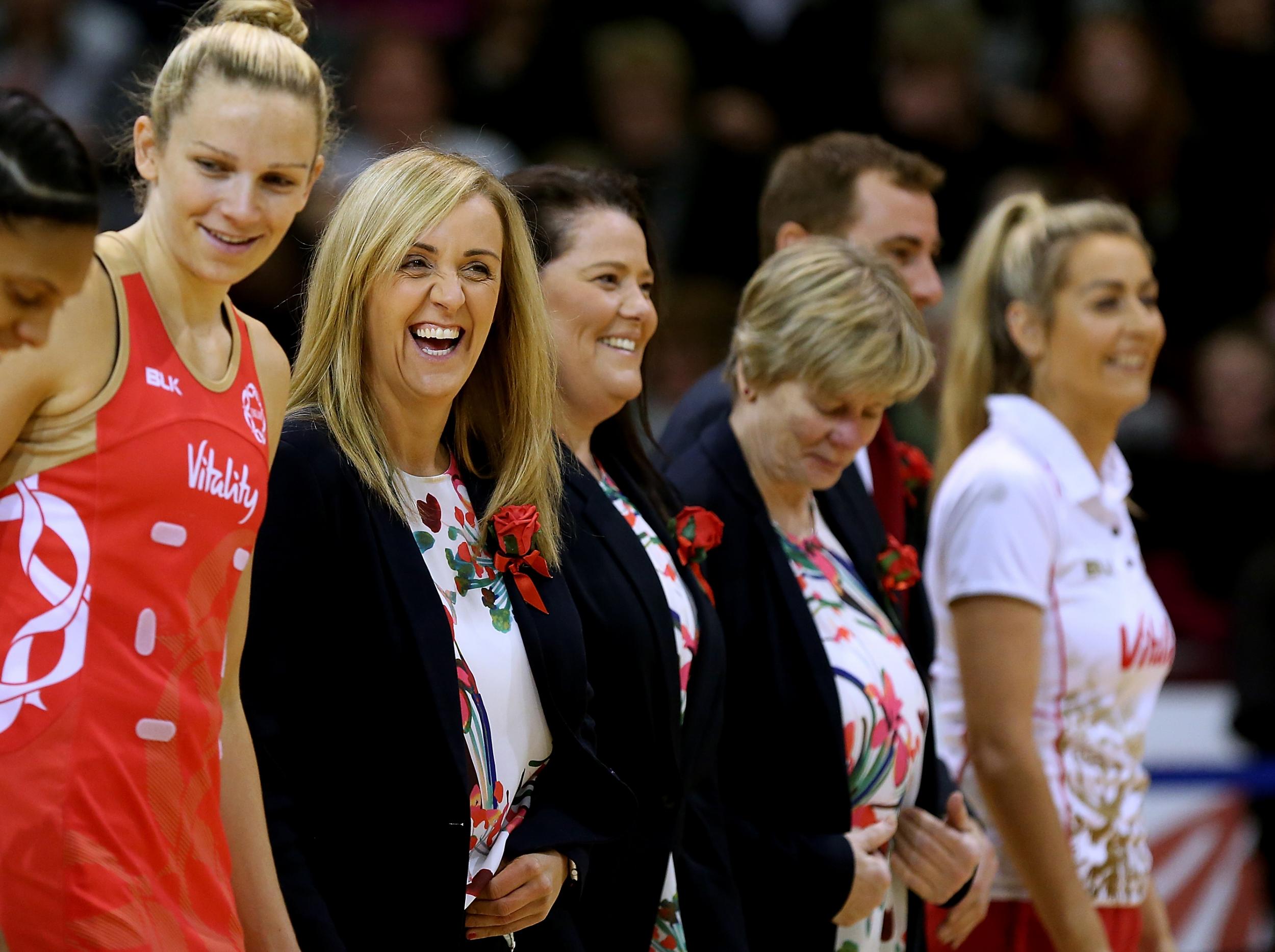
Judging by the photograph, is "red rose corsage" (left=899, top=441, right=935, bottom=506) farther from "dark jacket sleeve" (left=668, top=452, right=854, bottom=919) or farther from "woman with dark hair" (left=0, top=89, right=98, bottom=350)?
"woman with dark hair" (left=0, top=89, right=98, bottom=350)

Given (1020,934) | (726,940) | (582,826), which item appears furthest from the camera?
(1020,934)

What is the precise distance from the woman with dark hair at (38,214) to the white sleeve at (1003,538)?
7.34ft

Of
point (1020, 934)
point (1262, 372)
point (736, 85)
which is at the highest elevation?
point (736, 85)

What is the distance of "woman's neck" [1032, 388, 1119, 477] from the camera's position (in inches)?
151

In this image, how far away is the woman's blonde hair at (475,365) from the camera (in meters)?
2.52

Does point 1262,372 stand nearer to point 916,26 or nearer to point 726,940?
point 916,26

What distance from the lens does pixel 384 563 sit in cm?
242

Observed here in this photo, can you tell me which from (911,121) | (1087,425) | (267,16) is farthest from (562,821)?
(911,121)

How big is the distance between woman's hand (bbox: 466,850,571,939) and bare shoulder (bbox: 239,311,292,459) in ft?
2.30

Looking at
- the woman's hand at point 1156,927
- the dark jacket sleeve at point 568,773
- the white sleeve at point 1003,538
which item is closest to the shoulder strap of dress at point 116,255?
the dark jacket sleeve at point 568,773

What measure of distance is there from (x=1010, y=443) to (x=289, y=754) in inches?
75.2

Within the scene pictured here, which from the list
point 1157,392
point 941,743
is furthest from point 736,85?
point 941,743

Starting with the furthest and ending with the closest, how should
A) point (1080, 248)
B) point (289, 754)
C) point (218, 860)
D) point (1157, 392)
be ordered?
point (1157, 392), point (1080, 248), point (289, 754), point (218, 860)

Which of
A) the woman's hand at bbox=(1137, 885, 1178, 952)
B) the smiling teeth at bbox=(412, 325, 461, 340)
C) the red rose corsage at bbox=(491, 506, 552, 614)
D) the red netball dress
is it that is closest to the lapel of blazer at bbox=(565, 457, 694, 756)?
the red rose corsage at bbox=(491, 506, 552, 614)
